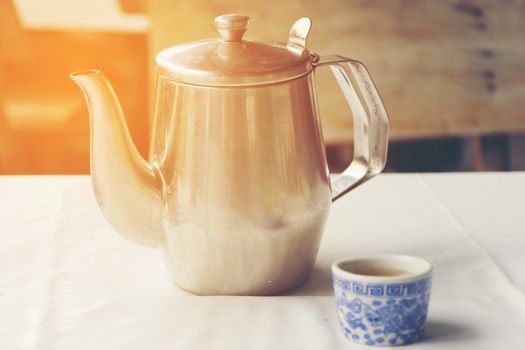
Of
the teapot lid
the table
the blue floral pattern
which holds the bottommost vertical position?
the table

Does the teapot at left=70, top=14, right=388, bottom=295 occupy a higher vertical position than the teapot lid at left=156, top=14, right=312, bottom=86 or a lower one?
lower

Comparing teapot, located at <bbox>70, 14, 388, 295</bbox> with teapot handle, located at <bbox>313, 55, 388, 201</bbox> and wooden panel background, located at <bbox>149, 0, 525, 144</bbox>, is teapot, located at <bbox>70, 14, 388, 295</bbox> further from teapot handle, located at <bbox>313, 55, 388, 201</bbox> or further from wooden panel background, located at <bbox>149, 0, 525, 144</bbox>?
wooden panel background, located at <bbox>149, 0, 525, 144</bbox>

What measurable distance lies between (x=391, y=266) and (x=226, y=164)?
0.13 m

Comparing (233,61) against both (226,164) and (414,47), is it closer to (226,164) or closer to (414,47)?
(226,164)

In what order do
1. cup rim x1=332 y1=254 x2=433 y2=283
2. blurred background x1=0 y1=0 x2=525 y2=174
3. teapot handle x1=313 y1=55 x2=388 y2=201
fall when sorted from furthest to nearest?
blurred background x1=0 y1=0 x2=525 y2=174
teapot handle x1=313 y1=55 x2=388 y2=201
cup rim x1=332 y1=254 x2=433 y2=283

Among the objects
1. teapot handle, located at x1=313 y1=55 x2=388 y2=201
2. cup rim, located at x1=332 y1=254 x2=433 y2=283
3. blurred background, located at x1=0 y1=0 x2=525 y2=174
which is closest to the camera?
cup rim, located at x1=332 y1=254 x2=433 y2=283

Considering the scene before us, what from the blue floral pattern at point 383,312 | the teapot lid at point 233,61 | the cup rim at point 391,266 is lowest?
the blue floral pattern at point 383,312

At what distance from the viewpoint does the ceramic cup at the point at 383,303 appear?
52cm

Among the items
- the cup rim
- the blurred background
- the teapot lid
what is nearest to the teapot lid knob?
the teapot lid

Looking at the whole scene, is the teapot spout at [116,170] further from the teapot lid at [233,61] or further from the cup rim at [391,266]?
the cup rim at [391,266]

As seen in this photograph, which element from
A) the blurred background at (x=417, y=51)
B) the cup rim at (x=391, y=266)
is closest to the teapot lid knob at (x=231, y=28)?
the cup rim at (x=391, y=266)

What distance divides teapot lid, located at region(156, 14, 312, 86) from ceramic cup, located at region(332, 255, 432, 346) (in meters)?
0.14

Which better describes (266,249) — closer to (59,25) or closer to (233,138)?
(233,138)

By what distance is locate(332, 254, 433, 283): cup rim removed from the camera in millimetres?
519
